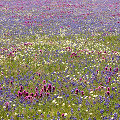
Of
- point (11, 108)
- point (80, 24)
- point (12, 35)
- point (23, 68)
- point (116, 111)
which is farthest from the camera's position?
point (80, 24)

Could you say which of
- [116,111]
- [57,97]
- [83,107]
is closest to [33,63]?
[57,97]

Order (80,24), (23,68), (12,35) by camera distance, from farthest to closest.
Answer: (80,24), (12,35), (23,68)

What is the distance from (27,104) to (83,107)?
72.4 inches

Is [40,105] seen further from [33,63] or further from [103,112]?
[33,63]

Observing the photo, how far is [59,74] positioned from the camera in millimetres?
9172

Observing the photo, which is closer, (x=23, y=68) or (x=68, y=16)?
(x=23, y=68)

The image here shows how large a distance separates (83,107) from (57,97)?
3.17ft

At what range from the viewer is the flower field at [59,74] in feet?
21.3

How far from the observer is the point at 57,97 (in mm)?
7039

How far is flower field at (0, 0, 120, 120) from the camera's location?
6.49 meters

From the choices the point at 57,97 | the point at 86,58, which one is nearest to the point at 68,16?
the point at 86,58

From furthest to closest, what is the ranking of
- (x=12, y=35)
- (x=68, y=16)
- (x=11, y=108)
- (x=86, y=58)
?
(x=68, y=16), (x=12, y=35), (x=86, y=58), (x=11, y=108)

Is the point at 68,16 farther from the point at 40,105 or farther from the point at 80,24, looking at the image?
the point at 40,105

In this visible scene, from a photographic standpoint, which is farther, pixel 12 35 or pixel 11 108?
pixel 12 35
